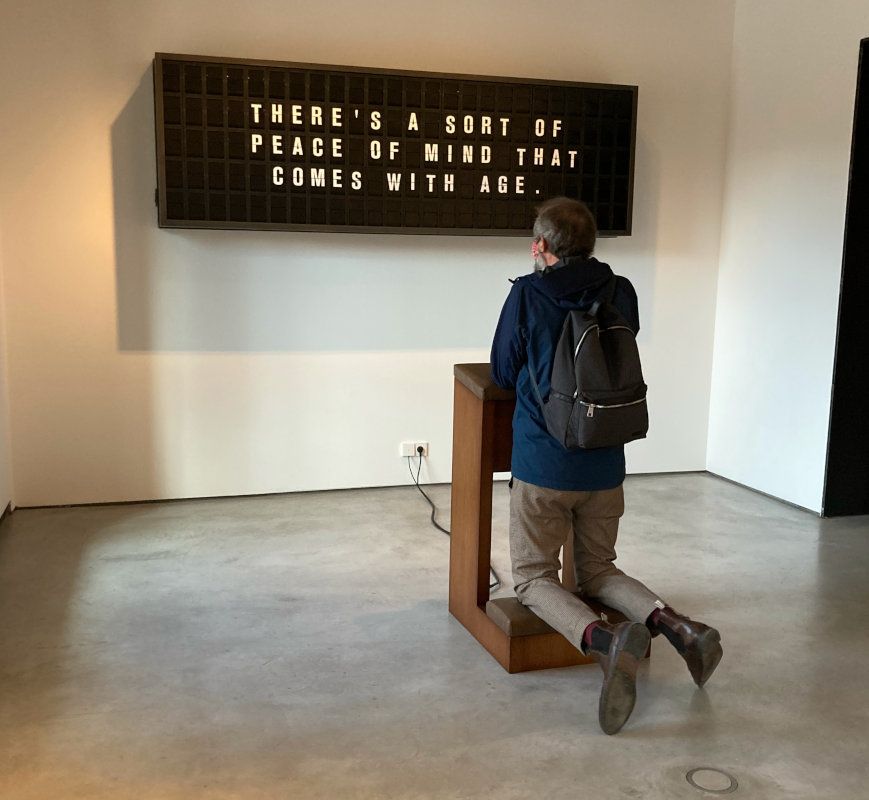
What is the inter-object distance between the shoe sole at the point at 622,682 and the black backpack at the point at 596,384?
0.55 meters

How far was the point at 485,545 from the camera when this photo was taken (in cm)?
320

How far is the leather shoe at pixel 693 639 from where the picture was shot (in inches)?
107

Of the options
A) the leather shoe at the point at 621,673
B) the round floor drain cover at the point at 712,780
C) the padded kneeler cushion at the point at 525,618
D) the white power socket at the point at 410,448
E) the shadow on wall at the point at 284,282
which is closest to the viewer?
the round floor drain cover at the point at 712,780

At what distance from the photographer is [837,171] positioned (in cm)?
466

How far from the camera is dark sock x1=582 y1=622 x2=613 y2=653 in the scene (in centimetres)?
261

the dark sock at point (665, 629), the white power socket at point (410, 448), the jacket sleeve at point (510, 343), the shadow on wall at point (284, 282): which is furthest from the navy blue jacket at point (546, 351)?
the white power socket at point (410, 448)

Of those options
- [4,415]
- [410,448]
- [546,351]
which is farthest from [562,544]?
[4,415]

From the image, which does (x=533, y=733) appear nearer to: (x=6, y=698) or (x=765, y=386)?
(x=6, y=698)

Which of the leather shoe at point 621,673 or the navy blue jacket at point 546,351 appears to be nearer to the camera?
the leather shoe at point 621,673

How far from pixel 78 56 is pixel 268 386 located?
187 cm

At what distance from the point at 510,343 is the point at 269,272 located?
2.41 m

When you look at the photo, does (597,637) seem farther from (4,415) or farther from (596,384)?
(4,415)

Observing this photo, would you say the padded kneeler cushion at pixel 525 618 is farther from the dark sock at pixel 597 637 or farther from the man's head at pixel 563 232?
the man's head at pixel 563 232

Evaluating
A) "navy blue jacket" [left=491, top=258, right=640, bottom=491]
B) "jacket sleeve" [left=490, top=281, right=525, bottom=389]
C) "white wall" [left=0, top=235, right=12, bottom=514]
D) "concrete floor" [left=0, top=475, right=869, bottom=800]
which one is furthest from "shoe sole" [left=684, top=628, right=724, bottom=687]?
"white wall" [left=0, top=235, right=12, bottom=514]
